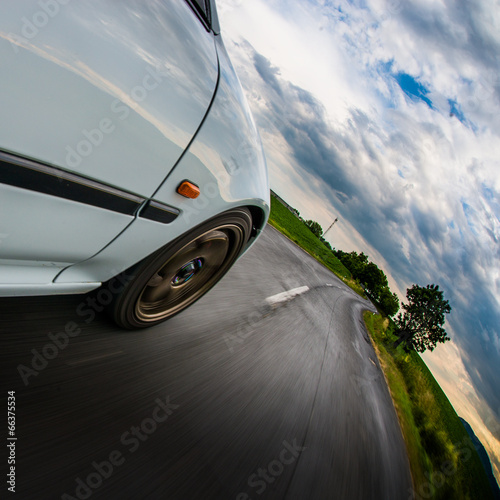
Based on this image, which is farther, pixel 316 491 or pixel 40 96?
pixel 316 491

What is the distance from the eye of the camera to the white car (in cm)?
78

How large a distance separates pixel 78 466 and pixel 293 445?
1.57 metres

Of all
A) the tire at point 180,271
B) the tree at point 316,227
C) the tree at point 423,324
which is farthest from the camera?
the tree at point 316,227

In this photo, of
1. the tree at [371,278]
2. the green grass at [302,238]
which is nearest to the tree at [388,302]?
the tree at [371,278]

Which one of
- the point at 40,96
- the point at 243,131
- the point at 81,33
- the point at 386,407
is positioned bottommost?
the point at 386,407

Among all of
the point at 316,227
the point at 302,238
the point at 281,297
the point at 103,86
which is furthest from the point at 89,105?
the point at 316,227

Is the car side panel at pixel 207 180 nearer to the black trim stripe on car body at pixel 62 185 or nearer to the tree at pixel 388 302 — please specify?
the black trim stripe on car body at pixel 62 185

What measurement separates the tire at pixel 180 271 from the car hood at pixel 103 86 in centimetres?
52

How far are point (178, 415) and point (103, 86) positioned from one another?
1758 millimetres

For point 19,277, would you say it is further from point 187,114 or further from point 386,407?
point 386,407

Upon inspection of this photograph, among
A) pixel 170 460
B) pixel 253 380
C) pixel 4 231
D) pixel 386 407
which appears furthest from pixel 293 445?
pixel 386 407

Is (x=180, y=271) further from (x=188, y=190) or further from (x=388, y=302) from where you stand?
(x=388, y=302)

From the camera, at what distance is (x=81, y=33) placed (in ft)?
2.66

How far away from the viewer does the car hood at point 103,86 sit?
74 cm
